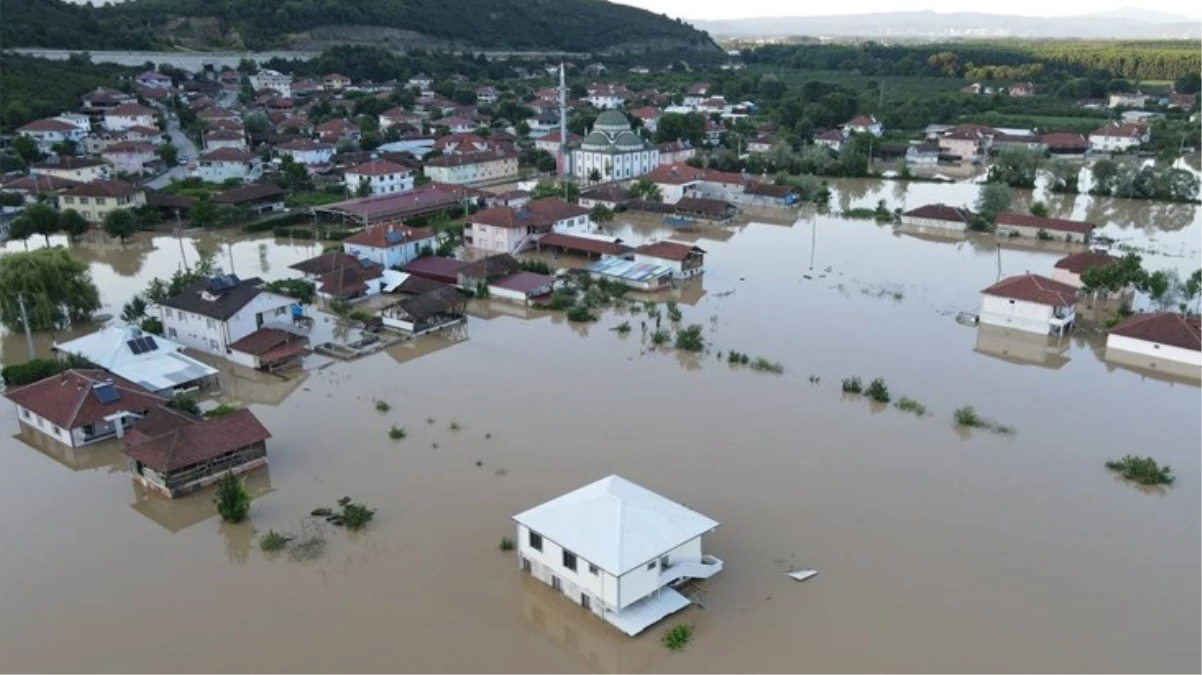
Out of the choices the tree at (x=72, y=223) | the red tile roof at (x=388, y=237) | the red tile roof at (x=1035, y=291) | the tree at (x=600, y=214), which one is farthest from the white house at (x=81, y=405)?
the tree at (x=600, y=214)

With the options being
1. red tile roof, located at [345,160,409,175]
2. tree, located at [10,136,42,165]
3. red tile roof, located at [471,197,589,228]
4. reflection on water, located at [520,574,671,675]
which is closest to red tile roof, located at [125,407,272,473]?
reflection on water, located at [520,574,671,675]

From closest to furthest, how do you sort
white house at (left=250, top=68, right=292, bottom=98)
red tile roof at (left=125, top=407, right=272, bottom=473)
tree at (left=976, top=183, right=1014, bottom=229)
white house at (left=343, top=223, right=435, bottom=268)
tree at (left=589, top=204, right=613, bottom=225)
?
red tile roof at (left=125, top=407, right=272, bottom=473) → white house at (left=343, top=223, right=435, bottom=268) → tree at (left=589, top=204, right=613, bottom=225) → tree at (left=976, top=183, right=1014, bottom=229) → white house at (left=250, top=68, right=292, bottom=98)

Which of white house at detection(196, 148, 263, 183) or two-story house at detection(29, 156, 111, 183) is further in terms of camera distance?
white house at detection(196, 148, 263, 183)

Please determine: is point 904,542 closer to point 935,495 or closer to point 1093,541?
point 935,495

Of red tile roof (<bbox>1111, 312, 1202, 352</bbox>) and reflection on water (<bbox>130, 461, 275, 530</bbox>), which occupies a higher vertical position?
red tile roof (<bbox>1111, 312, 1202, 352</bbox>)

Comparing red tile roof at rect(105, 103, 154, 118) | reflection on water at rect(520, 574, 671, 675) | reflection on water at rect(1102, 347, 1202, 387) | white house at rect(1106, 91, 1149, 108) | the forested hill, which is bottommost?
reflection on water at rect(520, 574, 671, 675)

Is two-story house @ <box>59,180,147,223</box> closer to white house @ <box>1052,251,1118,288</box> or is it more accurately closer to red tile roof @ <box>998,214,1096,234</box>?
white house @ <box>1052,251,1118,288</box>

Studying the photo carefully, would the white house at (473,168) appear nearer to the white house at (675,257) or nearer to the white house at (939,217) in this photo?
the white house at (675,257)
